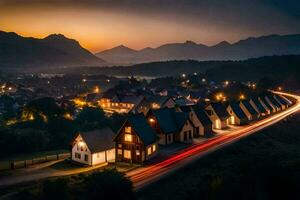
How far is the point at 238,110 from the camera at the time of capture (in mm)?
82625

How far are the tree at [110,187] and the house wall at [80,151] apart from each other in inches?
756

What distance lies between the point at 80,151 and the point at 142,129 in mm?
9915

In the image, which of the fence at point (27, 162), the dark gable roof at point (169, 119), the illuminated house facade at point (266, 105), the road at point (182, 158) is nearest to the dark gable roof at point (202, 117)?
the road at point (182, 158)

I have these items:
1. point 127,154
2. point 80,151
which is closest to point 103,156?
point 80,151

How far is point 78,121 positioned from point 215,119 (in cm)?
3278

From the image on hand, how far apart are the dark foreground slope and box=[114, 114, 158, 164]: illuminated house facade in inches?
295

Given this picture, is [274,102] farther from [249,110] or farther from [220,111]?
[220,111]

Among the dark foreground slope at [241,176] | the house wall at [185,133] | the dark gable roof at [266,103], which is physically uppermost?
the dark gable roof at [266,103]

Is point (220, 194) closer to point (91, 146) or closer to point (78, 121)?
point (91, 146)

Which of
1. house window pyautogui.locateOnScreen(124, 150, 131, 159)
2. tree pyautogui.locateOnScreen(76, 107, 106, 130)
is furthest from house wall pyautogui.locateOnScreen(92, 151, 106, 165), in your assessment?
tree pyautogui.locateOnScreen(76, 107, 106, 130)

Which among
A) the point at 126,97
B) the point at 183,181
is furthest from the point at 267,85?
the point at 183,181

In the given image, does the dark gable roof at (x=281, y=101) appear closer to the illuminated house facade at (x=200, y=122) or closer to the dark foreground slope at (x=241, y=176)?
the dark foreground slope at (x=241, y=176)

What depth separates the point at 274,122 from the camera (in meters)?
79.8

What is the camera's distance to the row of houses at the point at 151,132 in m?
51.8
